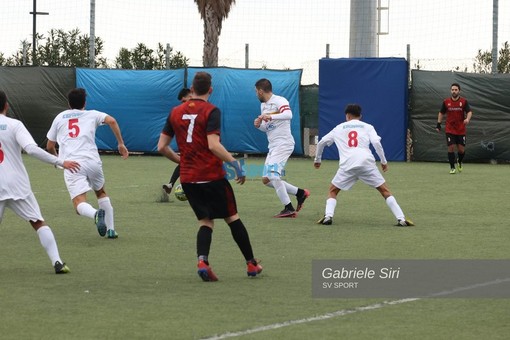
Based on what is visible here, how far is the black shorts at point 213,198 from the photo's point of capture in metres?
9.43

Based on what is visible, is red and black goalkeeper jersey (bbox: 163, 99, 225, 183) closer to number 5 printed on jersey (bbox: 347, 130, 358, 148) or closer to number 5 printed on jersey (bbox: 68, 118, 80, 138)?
number 5 printed on jersey (bbox: 68, 118, 80, 138)

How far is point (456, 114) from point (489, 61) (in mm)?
7855

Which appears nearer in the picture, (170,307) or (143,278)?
(170,307)

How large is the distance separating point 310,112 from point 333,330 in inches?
934

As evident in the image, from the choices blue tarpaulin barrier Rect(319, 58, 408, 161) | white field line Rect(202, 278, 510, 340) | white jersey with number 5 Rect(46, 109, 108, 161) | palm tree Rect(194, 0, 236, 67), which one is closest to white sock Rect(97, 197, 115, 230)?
white jersey with number 5 Rect(46, 109, 108, 161)

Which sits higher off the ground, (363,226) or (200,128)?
(200,128)

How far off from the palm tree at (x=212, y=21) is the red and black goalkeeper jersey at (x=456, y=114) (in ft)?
37.8

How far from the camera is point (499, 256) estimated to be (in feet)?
36.4

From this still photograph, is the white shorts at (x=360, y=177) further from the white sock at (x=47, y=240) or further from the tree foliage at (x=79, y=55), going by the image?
the tree foliage at (x=79, y=55)

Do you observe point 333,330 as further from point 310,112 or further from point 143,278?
point 310,112

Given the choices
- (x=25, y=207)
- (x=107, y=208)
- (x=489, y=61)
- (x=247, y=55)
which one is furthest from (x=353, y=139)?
(x=489, y=61)

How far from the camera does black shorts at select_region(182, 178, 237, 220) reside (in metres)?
9.43

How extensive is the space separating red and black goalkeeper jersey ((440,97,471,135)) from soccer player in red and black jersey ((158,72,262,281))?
1696 cm

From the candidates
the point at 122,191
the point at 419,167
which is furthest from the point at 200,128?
the point at 419,167
